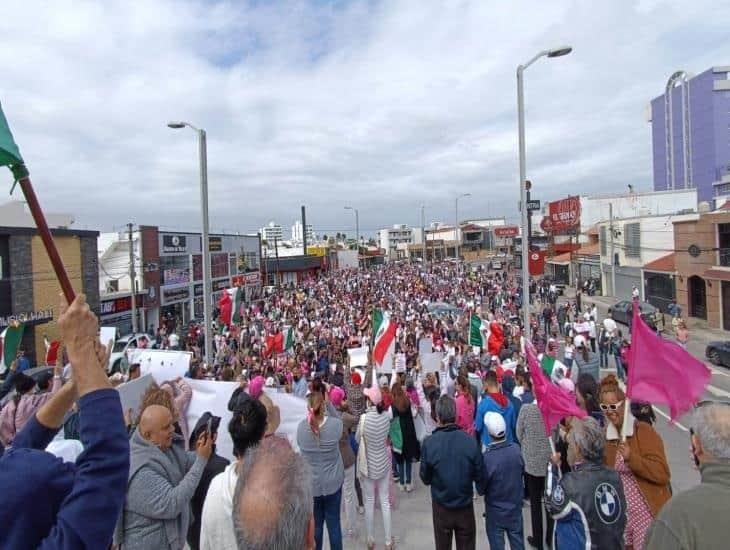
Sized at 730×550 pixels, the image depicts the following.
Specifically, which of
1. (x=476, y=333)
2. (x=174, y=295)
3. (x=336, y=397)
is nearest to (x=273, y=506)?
(x=336, y=397)

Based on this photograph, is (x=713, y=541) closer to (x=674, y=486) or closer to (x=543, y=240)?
(x=674, y=486)

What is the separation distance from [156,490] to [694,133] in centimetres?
8621

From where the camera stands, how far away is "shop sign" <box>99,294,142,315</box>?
86.1 ft

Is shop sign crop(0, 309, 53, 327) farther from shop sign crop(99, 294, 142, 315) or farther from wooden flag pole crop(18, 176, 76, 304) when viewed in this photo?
wooden flag pole crop(18, 176, 76, 304)

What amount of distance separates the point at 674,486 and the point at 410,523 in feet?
11.7

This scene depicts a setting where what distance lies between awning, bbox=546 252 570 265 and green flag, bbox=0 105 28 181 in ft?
165

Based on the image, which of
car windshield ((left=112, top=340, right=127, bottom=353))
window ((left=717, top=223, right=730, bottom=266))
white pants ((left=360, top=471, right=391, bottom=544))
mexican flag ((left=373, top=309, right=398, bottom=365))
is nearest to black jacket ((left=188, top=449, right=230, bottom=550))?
white pants ((left=360, top=471, right=391, bottom=544))

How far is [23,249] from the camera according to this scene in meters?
21.4

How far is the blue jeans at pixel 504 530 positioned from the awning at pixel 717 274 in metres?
24.1

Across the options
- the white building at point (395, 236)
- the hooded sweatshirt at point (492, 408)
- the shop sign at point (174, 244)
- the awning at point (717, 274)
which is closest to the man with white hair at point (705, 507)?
the hooded sweatshirt at point (492, 408)

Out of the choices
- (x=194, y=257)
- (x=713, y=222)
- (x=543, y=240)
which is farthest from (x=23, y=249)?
(x=543, y=240)

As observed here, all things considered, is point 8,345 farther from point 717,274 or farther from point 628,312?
point 717,274

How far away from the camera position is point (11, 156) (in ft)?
6.23

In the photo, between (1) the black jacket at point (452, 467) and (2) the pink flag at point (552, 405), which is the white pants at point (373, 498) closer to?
(1) the black jacket at point (452, 467)
